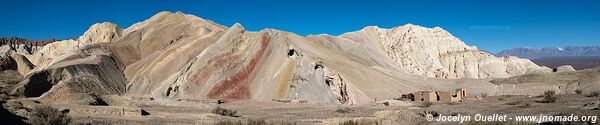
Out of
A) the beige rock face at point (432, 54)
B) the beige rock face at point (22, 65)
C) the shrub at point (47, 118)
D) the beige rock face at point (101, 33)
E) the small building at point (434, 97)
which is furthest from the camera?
the beige rock face at point (101, 33)

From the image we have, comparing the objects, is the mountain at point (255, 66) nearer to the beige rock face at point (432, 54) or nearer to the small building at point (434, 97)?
the beige rock face at point (432, 54)

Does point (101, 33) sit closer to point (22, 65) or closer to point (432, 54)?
point (22, 65)

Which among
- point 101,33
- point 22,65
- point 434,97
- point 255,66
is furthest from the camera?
point 101,33

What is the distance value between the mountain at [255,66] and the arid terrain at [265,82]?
116 mm

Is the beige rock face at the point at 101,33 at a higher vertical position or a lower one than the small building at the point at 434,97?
higher

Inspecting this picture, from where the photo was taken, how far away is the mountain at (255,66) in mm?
37000

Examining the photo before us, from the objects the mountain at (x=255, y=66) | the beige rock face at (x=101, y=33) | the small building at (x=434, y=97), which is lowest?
the small building at (x=434, y=97)

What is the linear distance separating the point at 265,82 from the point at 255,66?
3.38 metres

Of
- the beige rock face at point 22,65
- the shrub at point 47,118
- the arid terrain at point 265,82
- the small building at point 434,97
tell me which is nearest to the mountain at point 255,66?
the beige rock face at point 22,65

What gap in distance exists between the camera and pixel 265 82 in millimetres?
38594

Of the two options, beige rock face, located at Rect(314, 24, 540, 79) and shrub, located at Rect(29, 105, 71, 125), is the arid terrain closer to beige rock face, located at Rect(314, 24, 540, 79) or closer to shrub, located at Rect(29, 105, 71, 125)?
shrub, located at Rect(29, 105, 71, 125)

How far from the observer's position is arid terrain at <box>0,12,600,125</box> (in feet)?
79.3

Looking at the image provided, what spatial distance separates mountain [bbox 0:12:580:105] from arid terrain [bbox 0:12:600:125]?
12 cm

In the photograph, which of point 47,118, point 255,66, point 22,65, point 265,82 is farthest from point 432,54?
point 47,118
